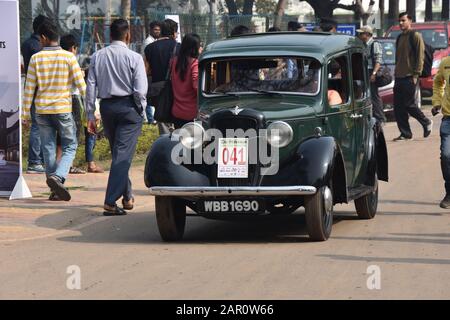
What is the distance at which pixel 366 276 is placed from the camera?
902cm

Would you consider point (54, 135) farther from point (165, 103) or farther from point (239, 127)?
point (239, 127)

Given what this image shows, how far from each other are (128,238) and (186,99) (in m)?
2.61

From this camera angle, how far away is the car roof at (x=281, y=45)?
1174 centimetres

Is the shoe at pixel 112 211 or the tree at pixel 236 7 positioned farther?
the tree at pixel 236 7

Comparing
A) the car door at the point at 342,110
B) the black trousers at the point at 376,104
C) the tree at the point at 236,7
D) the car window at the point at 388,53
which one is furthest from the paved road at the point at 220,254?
the tree at the point at 236,7

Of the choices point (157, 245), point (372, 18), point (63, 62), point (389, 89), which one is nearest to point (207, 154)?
point (157, 245)

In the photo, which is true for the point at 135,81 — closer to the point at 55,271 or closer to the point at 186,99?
the point at 186,99

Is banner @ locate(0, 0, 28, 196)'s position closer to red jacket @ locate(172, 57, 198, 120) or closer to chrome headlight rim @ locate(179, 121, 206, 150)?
red jacket @ locate(172, 57, 198, 120)

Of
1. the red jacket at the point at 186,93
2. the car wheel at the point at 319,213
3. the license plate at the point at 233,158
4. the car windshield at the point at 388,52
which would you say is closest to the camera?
the car wheel at the point at 319,213

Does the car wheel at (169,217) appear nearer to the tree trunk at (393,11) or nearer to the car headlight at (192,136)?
the car headlight at (192,136)

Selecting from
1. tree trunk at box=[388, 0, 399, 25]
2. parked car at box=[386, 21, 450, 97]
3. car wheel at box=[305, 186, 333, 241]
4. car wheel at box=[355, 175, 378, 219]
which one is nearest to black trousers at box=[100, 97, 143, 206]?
car wheel at box=[355, 175, 378, 219]

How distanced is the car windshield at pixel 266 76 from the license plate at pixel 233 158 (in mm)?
991

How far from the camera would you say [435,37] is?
116 feet

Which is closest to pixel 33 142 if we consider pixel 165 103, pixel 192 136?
pixel 165 103
